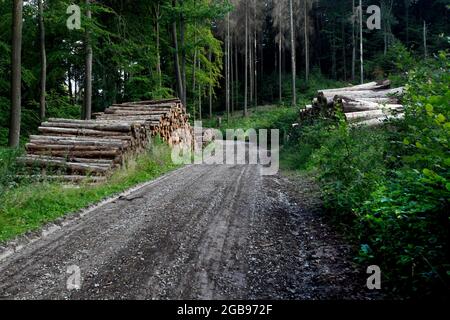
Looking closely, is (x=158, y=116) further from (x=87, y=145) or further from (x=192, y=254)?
(x=192, y=254)

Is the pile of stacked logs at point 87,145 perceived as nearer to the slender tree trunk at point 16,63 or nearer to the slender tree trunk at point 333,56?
the slender tree trunk at point 16,63

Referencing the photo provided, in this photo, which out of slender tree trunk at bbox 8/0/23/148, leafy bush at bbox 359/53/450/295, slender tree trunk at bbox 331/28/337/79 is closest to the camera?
leafy bush at bbox 359/53/450/295

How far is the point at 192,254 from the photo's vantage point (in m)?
4.83

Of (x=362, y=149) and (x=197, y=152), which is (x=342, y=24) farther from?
(x=362, y=149)

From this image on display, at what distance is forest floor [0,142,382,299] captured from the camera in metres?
3.84

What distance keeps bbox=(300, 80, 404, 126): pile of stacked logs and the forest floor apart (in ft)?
16.5

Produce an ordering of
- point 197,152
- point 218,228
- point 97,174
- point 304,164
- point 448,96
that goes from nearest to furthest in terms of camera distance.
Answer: point 448,96 < point 218,228 < point 97,174 < point 304,164 < point 197,152

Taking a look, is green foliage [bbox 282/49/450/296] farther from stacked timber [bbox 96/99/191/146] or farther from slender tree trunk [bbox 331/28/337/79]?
slender tree trunk [bbox 331/28/337/79]

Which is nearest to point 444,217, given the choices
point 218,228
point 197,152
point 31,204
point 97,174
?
point 218,228

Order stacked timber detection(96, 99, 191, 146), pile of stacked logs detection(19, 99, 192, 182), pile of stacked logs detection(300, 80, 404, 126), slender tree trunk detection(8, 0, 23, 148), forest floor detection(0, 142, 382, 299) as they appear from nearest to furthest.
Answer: forest floor detection(0, 142, 382, 299), pile of stacked logs detection(19, 99, 192, 182), pile of stacked logs detection(300, 80, 404, 126), slender tree trunk detection(8, 0, 23, 148), stacked timber detection(96, 99, 191, 146)

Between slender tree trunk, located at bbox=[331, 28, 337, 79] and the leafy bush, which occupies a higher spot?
slender tree trunk, located at bbox=[331, 28, 337, 79]

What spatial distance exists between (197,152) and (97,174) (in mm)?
10606

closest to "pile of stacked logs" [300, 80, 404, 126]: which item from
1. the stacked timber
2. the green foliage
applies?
the green foliage
